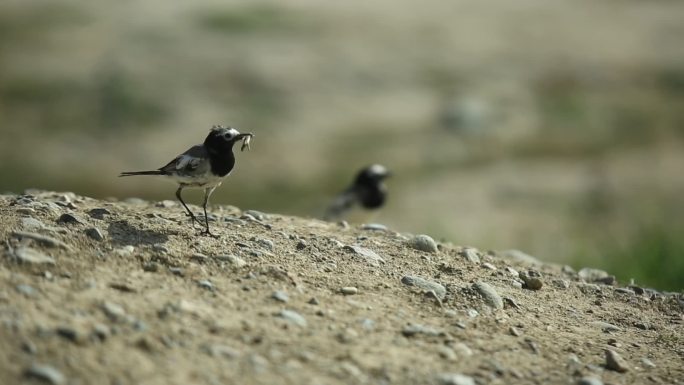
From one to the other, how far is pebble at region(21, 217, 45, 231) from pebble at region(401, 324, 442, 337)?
2.28 metres

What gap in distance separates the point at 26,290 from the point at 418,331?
208 centimetres

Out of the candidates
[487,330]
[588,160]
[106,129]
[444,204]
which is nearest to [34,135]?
[106,129]

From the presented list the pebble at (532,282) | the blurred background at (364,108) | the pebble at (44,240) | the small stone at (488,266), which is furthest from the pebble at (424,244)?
the blurred background at (364,108)

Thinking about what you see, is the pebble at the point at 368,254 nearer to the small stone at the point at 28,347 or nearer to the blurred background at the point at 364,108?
the small stone at the point at 28,347

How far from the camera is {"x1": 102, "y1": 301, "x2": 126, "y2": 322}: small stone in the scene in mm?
4711

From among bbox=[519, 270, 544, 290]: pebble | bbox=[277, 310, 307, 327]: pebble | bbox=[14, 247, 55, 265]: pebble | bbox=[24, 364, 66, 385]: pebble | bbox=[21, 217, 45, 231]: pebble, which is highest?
bbox=[519, 270, 544, 290]: pebble

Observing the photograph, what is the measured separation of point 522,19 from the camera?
2778 centimetres

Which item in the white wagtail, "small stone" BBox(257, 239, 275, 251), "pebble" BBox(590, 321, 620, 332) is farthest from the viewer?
the white wagtail

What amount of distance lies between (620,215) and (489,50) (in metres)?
8.56

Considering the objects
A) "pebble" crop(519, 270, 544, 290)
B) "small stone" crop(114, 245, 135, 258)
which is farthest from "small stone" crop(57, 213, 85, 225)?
"pebble" crop(519, 270, 544, 290)

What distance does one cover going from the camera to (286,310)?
5.27m

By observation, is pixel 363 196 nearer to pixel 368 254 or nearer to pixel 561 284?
pixel 561 284

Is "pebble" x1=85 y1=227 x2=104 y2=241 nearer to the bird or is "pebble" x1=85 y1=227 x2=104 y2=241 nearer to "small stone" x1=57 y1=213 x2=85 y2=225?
"small stone" x1=57 y1=213 x2=85 y2=225

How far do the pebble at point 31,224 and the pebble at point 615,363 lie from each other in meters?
3.41
